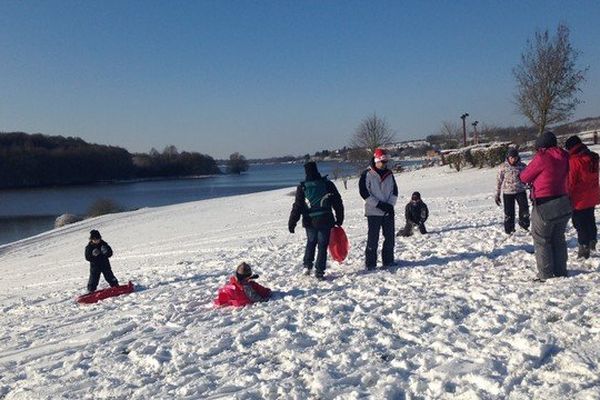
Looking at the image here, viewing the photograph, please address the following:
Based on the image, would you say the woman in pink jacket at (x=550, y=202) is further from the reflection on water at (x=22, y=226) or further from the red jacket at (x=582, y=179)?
the reflection on water at (x=22, y=226)

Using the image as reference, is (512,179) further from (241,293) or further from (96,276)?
(96,276)

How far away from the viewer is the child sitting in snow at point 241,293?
6.83m

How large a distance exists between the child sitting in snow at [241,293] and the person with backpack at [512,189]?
5.45m

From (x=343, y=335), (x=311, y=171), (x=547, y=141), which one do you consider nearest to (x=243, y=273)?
(x=311, y=171)

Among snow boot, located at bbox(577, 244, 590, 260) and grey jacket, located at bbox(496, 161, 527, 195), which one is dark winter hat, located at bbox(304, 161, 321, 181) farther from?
grey jacket, located at bbox(496, 161, 527, 195)

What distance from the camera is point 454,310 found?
5422 millimetres

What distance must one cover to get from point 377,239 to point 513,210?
3391 millimetres

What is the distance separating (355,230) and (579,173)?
7.68 metres

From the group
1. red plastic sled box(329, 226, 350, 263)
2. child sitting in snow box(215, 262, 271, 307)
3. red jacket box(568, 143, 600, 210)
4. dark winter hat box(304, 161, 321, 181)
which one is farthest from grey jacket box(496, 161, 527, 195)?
child sitting in snow box(215, 262, 271, 307)

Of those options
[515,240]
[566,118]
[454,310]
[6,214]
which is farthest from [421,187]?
[6,214]

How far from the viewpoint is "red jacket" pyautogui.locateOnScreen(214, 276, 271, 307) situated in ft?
22.4

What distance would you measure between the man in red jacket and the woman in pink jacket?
800 millimetres

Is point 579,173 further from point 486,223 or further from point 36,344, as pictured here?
point 36,344

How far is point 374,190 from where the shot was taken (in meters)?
7.68
